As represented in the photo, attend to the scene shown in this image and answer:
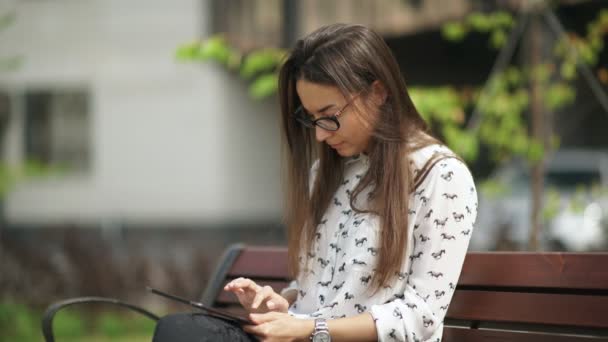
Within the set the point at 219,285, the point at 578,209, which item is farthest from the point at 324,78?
the point at 578,209

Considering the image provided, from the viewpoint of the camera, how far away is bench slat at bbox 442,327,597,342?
9.26 ft

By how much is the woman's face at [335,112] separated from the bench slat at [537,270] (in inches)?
20.1

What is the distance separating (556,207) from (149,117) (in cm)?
833

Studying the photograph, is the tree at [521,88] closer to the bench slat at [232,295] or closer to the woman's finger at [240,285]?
the bench slat at [232,295]

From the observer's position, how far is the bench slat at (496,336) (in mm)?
2822

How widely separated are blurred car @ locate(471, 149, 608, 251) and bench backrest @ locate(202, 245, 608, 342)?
2616 millimetres

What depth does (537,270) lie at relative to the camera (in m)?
2.91

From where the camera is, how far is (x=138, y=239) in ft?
43.5

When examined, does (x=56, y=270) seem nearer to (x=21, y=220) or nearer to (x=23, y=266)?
(x=23, y=266)

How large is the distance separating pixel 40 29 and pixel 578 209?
9.89 m

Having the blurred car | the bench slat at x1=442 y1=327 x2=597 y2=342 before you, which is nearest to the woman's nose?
the bench slat at x1=442 y1=327 x2=597 y2=342

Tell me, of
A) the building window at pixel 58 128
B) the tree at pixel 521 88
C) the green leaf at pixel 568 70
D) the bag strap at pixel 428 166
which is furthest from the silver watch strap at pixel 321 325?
the building window at pixel 58 128

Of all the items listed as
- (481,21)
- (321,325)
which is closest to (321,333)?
(321,325)

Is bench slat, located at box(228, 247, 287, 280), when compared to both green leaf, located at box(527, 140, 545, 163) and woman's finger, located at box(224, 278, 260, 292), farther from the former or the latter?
green leaf, located at box(527, 140, 545, 163)
